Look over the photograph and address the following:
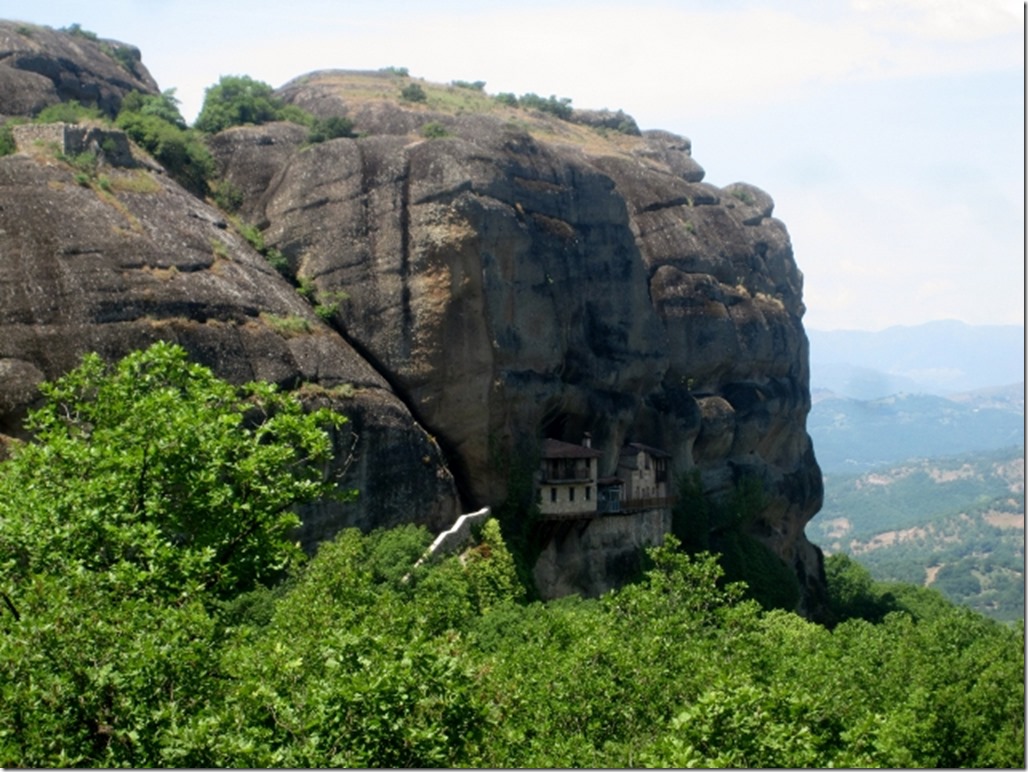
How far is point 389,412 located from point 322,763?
37.6m

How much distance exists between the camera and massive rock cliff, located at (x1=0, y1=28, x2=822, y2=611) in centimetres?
5522

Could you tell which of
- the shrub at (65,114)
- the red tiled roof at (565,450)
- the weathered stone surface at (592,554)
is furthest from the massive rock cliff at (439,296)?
the shrub at (65,114)

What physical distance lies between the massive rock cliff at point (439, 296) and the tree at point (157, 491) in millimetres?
20303

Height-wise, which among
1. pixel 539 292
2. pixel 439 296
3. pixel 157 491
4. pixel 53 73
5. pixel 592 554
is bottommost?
pixel 592 554

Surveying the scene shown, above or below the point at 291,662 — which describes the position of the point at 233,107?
above

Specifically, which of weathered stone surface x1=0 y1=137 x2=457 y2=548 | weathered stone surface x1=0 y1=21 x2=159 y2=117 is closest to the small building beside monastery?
weathered stone surface x1=0 y1=137 x2=457 y2=548

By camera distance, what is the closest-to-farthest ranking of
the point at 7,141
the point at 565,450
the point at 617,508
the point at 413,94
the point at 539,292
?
1. the point at 7,141
2. the point at 539,292
3. the point at 565,450
4. the point at 617,508
5. the point at 413,94

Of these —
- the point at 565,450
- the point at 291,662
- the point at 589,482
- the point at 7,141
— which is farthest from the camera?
the point at 589,482

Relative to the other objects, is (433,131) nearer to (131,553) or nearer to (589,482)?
(589,482)

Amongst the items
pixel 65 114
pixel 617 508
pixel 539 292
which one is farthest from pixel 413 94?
pixel 617 508

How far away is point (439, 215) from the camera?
66125 millimetres

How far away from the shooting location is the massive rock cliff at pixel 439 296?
55219 millimetres

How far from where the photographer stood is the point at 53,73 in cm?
7519

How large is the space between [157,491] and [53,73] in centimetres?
5057
